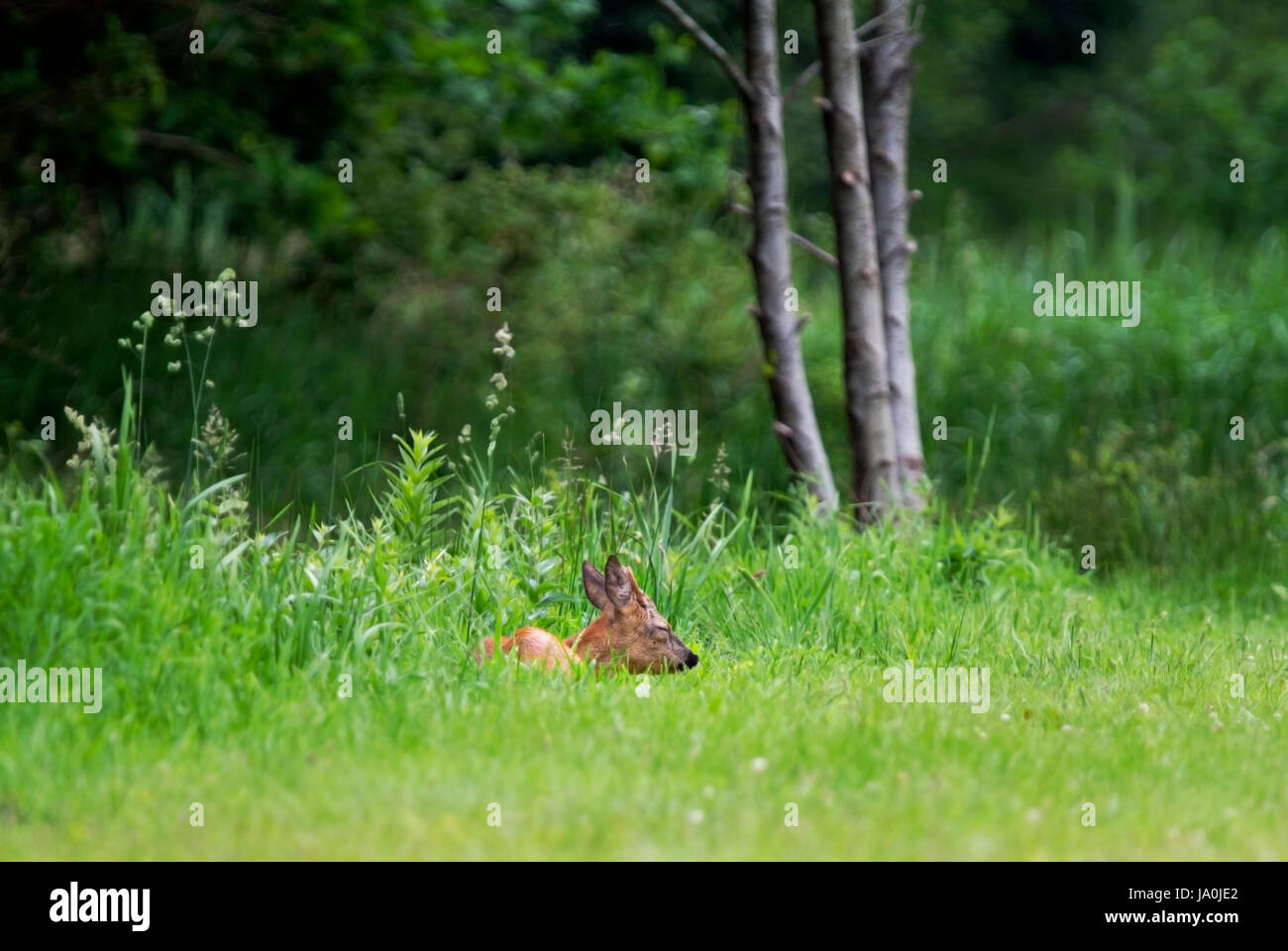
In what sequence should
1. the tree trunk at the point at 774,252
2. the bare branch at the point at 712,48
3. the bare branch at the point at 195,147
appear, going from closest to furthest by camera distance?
the bare branch at the point at 712,48
the tree trunk at the point at 774,252
the bare branch at the point at 195,147

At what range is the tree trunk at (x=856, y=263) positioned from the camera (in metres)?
9.13

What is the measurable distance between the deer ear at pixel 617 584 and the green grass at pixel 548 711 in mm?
316

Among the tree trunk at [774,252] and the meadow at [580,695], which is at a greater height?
the tree trunk at [774,252]

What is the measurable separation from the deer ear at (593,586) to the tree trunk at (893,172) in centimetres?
355

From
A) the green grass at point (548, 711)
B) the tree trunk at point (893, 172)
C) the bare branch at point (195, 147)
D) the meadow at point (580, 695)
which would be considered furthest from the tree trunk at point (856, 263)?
the bare branch at point (195, 147)

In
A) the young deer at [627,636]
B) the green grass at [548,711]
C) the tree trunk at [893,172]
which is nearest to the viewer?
the green grass at [548,711]

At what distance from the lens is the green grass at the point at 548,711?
4438 millimetres

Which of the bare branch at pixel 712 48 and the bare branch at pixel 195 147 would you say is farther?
the bare branch at pixel 195 147

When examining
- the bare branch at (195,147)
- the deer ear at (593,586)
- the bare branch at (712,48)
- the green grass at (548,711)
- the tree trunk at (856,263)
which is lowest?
the green grass at (548,711)

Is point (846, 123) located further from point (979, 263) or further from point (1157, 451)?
point (979, 263)

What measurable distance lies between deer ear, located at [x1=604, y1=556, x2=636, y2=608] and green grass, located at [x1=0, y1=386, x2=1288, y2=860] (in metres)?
0.32

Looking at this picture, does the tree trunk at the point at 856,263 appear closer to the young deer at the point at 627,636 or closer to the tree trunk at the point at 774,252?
the tree trunk at the point at 774,252

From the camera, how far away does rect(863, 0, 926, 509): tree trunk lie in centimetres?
946

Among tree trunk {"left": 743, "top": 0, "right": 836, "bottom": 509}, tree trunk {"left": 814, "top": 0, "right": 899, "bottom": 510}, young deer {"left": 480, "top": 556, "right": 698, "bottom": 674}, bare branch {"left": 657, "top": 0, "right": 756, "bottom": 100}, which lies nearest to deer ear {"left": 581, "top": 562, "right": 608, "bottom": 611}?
young deer {"left": 480, "top": 556, "right": 698, "bottom": 674}
